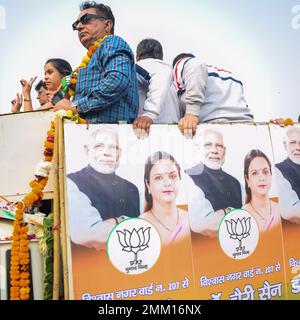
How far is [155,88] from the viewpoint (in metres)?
2.91

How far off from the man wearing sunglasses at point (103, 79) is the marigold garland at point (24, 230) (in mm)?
143

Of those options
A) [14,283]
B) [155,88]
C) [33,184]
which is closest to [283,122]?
[155,88]

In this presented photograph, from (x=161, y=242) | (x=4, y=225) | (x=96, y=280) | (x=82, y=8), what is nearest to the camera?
(x=96, y=280)

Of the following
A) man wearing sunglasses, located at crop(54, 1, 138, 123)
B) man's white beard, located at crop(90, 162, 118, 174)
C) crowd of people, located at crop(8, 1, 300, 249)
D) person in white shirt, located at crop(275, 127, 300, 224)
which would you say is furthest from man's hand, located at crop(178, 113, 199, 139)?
person in white shirt, located at crop(275, 127, 300, 224)

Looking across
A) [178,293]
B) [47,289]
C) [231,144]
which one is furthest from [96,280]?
[231,144]

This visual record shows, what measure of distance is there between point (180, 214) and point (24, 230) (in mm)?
859

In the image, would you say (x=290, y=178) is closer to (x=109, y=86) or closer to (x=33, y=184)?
(x=109, y=86)

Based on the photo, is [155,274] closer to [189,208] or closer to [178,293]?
[178,293]

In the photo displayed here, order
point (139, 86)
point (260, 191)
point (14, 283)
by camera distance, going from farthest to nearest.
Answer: point (139, 86)
point (260, 191)
point (14, 283)

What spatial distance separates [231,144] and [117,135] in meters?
0.73

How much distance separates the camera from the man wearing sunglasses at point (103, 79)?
8.47ft

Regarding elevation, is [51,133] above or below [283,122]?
below

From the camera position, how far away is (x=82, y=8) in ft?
9.74

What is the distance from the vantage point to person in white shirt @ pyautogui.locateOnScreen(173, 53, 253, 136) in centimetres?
294
